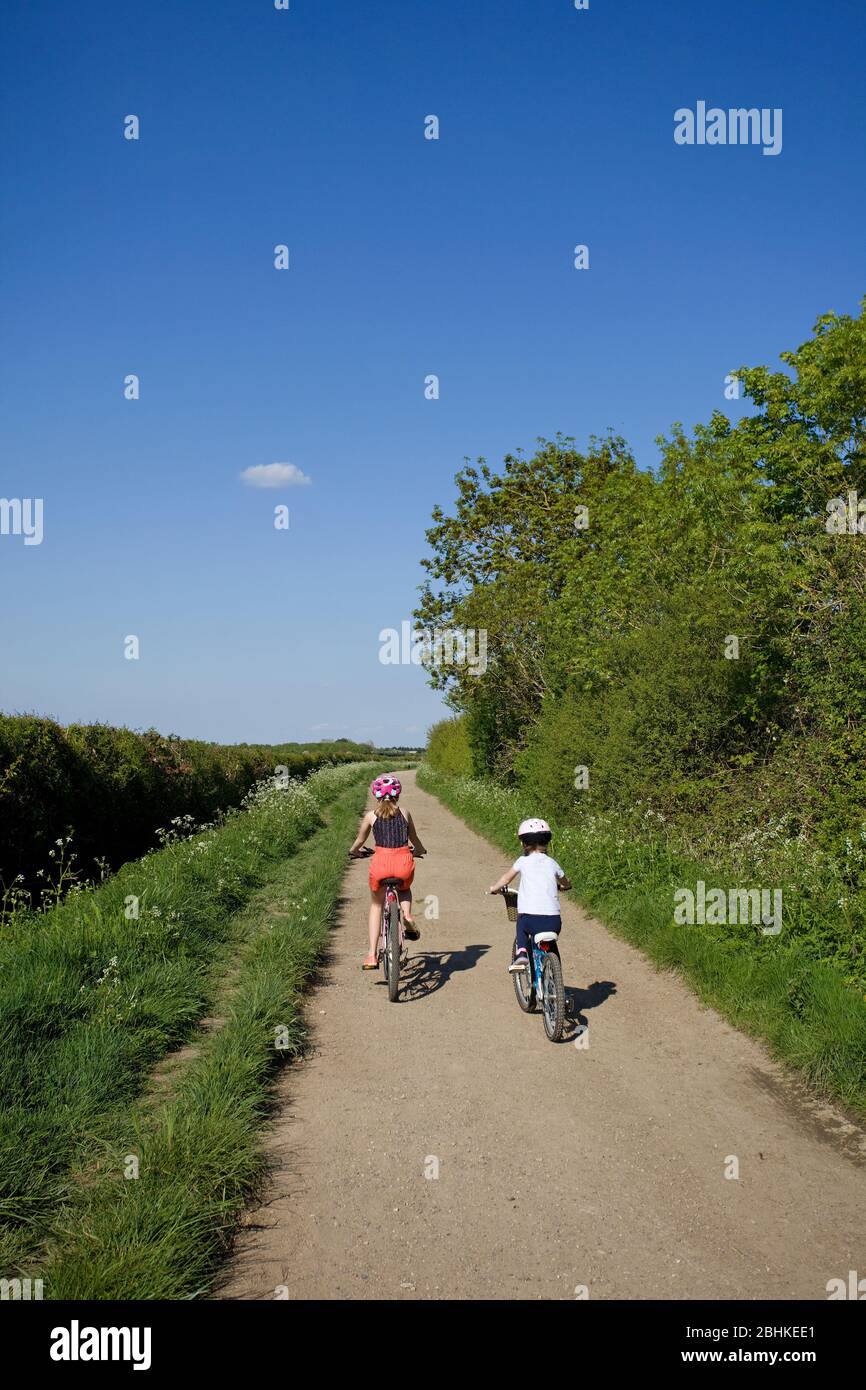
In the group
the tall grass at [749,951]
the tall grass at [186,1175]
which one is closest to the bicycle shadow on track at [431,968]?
the tall grass at [186,1175]

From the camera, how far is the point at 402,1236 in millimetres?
3963

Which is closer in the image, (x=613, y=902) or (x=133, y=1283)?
(x=133, y=1283)

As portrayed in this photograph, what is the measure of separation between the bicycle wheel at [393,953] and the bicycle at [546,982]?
1050mm

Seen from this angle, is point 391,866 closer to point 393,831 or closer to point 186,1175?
point 393,831

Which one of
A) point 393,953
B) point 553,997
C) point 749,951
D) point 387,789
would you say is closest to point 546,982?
point 553,997

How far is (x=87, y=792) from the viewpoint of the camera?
14070mm

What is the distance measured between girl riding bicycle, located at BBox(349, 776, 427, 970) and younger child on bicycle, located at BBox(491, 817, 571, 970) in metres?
1.04

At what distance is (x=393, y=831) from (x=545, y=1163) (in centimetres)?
390

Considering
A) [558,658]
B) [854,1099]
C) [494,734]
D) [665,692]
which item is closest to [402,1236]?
[854,1099]

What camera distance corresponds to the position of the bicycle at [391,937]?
7.89 metres

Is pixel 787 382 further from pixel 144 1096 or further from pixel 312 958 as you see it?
pixel 144 1096

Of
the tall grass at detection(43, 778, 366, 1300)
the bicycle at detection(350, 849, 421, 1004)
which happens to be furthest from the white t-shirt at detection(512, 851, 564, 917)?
the tall grass at detection(43, 778, 366, 1300)

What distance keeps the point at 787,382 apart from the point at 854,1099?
14.0 m

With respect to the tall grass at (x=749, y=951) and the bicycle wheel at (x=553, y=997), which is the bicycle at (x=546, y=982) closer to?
the bicycle wheel at (x=553, y=997)
